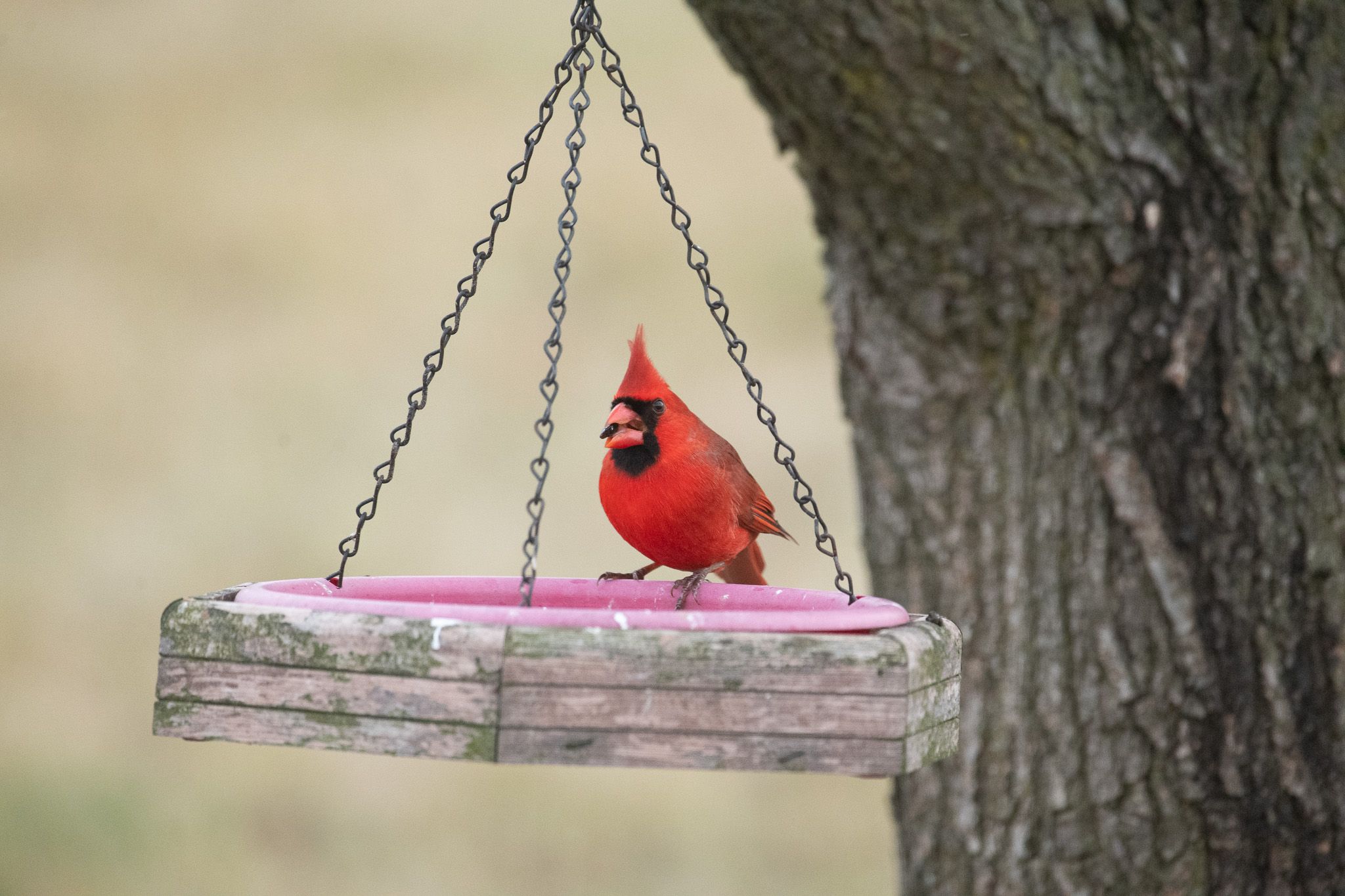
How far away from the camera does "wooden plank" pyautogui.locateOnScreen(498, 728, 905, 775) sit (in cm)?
177

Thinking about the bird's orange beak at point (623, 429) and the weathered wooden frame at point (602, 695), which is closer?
the weathered wooden frame at point (602, 695)

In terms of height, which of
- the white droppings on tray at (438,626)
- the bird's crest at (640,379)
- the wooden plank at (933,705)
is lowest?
the wooden plank at (933,705)

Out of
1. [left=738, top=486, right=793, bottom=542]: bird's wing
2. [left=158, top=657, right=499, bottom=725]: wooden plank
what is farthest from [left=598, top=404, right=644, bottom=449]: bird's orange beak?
[left=158, top=657, right=499, bottom=725]: wooden plank

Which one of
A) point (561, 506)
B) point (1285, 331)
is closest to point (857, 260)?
point (1285, 331)

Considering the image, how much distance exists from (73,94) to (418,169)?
1789 mm

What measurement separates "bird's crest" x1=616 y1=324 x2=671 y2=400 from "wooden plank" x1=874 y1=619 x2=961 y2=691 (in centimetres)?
73

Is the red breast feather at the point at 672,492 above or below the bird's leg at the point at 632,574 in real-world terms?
above

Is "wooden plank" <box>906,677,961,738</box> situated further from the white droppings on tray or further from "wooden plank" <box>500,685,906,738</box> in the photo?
the white droppings on tray

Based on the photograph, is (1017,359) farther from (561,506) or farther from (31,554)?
(31,554)

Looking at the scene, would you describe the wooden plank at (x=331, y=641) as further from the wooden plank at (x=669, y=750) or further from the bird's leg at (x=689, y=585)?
the bird's leg at (x=689, y=585)

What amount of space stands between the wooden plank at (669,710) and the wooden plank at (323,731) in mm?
58

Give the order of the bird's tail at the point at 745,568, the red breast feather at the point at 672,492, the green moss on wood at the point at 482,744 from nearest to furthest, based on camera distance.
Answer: the green moss on wood at the point at 482,744 < the red breast feather at the point at 672,492 < the bird's tail at the point at 745,568

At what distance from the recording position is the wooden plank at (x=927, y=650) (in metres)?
1.85

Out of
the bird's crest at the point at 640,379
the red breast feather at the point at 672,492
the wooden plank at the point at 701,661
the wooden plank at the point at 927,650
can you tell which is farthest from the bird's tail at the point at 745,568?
the wooden plank at the point at 701,661
